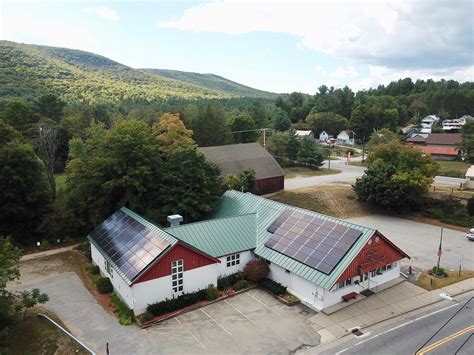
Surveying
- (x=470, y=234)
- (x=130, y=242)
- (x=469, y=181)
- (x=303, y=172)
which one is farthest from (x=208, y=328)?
(x=303, y=172)

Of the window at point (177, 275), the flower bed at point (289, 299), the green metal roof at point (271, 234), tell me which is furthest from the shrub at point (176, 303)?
the green metal roof at point (271, 234)

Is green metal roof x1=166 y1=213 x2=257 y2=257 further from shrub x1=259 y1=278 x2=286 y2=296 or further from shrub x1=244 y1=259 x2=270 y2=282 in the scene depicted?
shrub x1=259 y1=278 x2=286 y2=296

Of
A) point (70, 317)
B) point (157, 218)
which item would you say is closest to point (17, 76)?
point (157, 218)

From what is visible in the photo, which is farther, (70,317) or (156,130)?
(156,130)

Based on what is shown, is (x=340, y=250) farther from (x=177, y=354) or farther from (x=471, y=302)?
(x=177, y=354)

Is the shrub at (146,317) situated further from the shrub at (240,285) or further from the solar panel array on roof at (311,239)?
the solar panel array on roof at (311,239)

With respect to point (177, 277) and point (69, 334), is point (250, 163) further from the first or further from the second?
point (69, 334)
